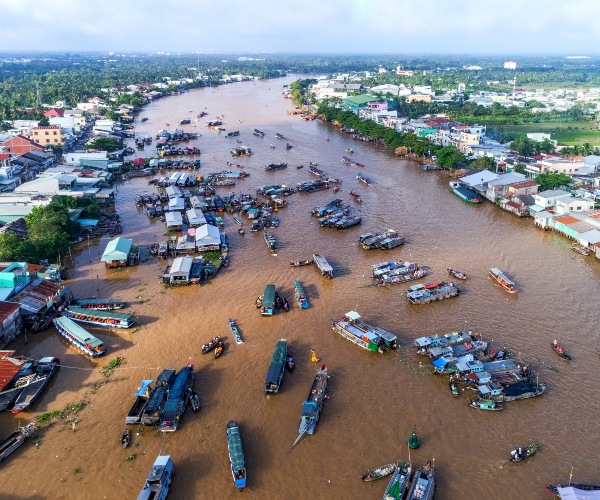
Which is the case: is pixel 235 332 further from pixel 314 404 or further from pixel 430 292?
pixel 430 292

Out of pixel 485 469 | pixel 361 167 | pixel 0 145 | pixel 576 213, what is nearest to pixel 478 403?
pixel 485 469

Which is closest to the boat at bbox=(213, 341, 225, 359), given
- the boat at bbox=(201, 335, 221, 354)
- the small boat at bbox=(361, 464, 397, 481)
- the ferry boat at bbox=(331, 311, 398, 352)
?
the boat at bbox=(201, 335, 221, 354)

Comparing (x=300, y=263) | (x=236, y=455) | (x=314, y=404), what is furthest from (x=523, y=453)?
(x=300, y=263)

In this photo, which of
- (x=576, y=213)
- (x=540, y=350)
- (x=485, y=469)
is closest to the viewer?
(x=485, y=469)

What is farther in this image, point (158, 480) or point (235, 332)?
point (235, 332)

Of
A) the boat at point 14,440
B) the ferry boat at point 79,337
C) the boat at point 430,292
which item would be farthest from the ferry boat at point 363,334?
the boat at point 14,440

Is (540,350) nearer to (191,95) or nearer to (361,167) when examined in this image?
(361,167)

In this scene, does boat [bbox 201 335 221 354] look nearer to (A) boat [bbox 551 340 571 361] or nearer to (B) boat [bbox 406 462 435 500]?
(B) boat [bbox 406 462 435 500]
